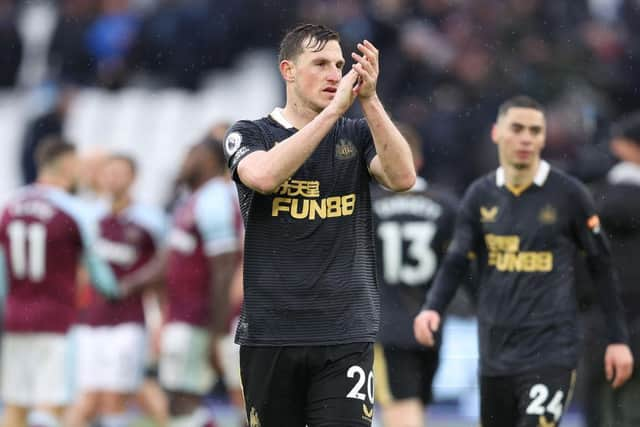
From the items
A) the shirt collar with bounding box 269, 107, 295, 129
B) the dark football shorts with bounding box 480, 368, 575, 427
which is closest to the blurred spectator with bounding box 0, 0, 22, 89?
the dark football shorts with bounding box 480, 368, 575, 427

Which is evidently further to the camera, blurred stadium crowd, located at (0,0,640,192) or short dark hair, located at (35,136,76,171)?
blurred stadium crowd, located at (0,0,640,192)

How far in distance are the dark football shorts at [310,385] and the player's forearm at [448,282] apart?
6.78 feet

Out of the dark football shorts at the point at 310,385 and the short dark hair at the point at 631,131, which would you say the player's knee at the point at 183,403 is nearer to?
the short dark hair at the point at 631,131

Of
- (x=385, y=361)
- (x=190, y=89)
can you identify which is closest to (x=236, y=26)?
(x=190, y=89)

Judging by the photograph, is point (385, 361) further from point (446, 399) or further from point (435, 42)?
point (435, 42)

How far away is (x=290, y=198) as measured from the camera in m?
6.27

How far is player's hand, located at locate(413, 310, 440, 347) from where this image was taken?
26.4ft

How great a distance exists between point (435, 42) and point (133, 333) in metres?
7.11

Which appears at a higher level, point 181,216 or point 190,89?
point 190,89

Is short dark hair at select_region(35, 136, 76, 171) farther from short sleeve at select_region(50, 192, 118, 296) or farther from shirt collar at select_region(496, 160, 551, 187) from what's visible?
shirt collar at select_region(496, 160, 551, 187)

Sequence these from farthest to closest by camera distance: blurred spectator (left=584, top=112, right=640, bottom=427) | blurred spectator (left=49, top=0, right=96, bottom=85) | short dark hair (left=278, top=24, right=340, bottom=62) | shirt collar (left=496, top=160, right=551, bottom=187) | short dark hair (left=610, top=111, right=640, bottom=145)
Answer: blurred spectator (left=49, top=0, right=96, bottom=85) < short dark hair (left=610, top=111, right=640, bottom=145) < blurred spectator (left=584, top=112, right=640, bottom=427) < shirt collar (left=496, top=160, right=551, bottom=187) < short dark hair (left=278, top=24, right=340, bottom=62)

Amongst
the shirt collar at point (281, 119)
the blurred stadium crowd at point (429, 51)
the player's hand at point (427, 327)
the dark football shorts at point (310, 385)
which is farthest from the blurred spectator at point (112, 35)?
the dark football shorts at point (310, 385)

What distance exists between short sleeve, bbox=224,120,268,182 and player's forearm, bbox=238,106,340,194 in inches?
4.9

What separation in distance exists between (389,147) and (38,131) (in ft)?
40.3
